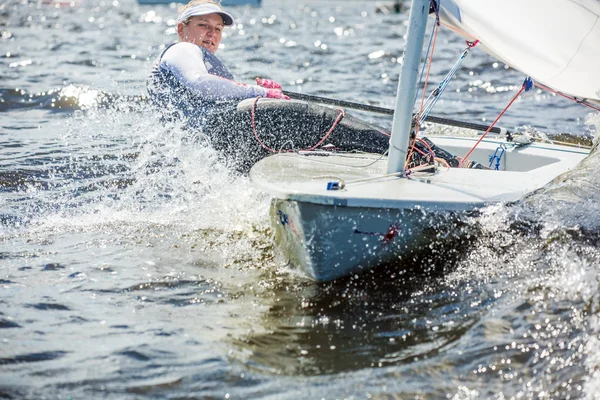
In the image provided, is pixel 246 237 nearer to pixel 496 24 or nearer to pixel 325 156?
pixel 325 156

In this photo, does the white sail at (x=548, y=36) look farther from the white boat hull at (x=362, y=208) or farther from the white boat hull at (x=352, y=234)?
the white boat hull at (x=352, y=234)

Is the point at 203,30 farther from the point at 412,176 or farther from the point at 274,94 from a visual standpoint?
the point at 412,176

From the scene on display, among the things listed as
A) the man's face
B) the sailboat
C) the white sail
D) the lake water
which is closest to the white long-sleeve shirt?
the man's face

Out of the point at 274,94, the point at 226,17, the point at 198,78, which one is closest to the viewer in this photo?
the point at 198,78

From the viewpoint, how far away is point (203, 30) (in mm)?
5211

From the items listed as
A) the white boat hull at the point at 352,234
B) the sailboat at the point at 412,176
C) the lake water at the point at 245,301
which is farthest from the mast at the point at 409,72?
the lake water at the point at 245,301

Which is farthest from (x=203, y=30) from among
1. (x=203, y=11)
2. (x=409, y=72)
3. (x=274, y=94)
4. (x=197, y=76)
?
(x=409, y=72)

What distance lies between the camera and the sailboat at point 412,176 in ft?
12.4

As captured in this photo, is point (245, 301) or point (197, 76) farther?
point (197, 76)

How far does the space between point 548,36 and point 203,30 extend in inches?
87.8

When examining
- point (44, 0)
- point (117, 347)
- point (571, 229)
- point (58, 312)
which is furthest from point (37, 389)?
point (44, 0)

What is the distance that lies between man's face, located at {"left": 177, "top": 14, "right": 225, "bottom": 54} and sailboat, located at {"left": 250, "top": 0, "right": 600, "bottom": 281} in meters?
1.19

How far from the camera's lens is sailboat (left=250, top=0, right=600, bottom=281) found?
377 centimetres

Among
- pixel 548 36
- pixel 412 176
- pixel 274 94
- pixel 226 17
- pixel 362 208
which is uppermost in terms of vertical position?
pixel 226 17
